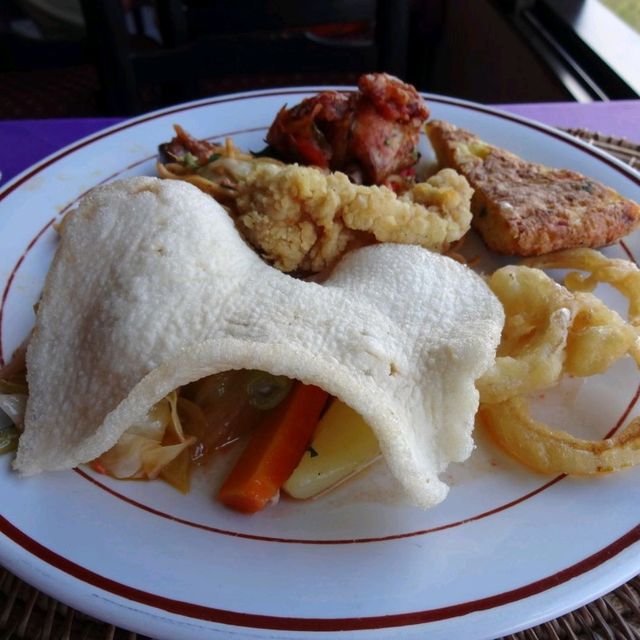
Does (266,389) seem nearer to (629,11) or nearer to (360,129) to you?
(360,129)

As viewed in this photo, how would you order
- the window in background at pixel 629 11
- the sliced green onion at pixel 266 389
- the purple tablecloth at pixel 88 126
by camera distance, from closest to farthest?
the sliced green onion at pixel 266 389 < the purple tablecloth at pixel 88 126 < the window in background at pixel 629 11

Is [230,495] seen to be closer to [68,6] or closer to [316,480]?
[316,480]

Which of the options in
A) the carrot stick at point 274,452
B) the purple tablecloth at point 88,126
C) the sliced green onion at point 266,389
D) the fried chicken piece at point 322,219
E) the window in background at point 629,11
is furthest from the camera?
the window in background at point 629,11

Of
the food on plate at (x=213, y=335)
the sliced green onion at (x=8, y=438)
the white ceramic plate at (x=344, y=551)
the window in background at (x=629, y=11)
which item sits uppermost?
the food on plate at (x=213, y=335)

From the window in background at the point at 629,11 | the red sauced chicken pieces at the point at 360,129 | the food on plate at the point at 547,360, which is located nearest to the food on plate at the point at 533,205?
the red sauced chicken pieces at the point at 360,129

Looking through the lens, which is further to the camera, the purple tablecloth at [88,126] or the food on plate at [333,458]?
the purple tablecloth at [88,126]

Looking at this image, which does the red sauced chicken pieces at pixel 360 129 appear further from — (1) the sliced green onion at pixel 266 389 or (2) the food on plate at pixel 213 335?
(1) the sliced green onion at pixel 266 389
